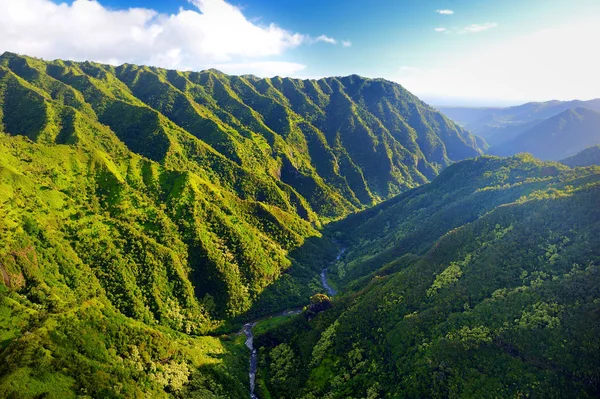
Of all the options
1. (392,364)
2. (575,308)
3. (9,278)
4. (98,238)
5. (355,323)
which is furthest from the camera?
(98,238)

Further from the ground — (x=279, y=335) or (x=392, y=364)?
(x=392, y=364)

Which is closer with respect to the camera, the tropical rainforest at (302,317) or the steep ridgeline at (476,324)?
the steep ridgeline at (476,324)

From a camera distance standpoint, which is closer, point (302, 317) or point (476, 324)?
point (476, 324)

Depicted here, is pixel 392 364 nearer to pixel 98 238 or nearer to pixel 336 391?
pixel 336 391

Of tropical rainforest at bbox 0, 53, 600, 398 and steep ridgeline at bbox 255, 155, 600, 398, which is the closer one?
steep ridgeline at bbox 255, 155, 600, 398

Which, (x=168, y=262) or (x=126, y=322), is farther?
(x=168, y=262)

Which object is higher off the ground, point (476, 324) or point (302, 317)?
point (476, 324)

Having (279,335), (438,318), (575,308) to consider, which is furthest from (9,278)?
(575,308)

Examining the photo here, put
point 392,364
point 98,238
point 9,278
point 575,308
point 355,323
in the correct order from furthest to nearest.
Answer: point 98,238
point 355,323
point 9,278
point 392,364
point 575,308
